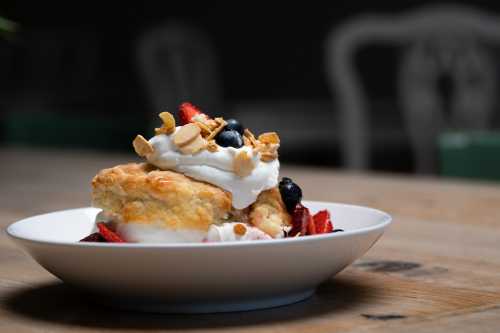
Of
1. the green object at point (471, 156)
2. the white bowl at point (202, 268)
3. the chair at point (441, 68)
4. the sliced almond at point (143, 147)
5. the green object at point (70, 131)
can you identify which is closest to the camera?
the white bowl at point (202, 268)

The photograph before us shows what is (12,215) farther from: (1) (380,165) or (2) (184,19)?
(2) (184,19)

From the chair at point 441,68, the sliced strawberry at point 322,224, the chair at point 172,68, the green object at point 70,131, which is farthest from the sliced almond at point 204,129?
the chair at point 172,68

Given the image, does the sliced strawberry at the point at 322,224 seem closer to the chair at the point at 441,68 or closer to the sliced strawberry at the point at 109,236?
the sliced strawberry at the point at 109,236

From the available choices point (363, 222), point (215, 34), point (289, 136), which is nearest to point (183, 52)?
point (289, 136)

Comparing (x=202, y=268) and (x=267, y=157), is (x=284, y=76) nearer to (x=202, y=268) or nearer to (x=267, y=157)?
(x=267, y=157)

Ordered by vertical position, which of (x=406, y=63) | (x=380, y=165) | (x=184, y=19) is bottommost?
(x=380, y=165)

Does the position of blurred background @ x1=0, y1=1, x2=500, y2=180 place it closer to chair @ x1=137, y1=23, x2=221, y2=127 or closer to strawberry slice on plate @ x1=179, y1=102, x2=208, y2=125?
chair @ x1=137, y1=23, x2=221, y2=127

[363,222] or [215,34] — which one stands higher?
[215,34]

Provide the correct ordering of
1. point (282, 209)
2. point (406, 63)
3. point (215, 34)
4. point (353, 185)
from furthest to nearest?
1. point (215, 34)
2. point (406, 63)
3. point (353, 185)
4. point (282, 209)
